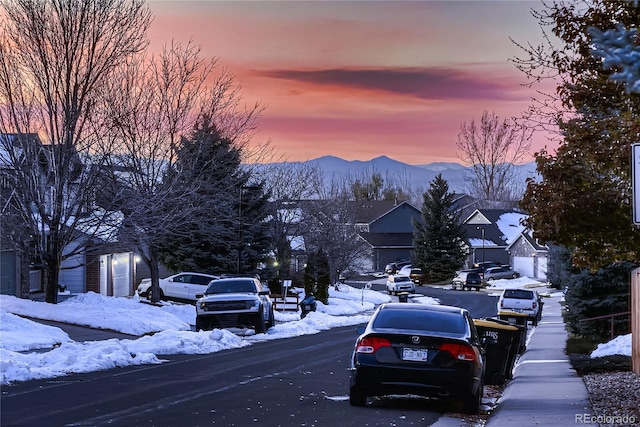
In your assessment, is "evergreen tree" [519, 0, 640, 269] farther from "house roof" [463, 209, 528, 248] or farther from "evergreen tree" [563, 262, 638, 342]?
"house roof" [463, 209, 528, 248]

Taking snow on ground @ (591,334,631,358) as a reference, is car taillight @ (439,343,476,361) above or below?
above

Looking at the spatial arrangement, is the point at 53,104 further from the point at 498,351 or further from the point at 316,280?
the point at 316,280

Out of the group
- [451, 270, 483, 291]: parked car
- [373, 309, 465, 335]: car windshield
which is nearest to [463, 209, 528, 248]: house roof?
[451, 270, 483, 291]: parked car

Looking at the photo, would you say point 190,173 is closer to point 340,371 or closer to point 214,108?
point 214,108

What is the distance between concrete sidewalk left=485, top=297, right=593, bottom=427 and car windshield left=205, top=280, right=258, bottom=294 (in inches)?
359

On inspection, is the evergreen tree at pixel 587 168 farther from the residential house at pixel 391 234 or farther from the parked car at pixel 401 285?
the residential house at pixel 391 234

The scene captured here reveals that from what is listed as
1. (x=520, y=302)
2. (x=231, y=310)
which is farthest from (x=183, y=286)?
(x=231, y=310)

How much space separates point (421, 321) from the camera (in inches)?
507

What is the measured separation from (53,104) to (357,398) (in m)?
18.4

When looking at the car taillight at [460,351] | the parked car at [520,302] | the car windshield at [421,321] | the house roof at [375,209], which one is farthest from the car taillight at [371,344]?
the house roof at [375,209]

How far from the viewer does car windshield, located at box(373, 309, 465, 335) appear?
12.7m

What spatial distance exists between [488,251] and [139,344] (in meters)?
84.7

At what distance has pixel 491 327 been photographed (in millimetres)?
16828

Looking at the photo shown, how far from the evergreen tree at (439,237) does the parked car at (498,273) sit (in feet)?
12.7
